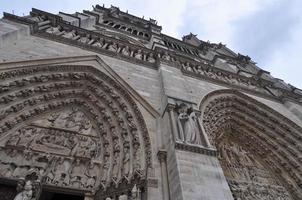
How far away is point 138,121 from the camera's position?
16.5 feet

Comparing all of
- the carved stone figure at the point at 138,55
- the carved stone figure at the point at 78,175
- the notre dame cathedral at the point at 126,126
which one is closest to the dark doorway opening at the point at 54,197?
the notre dame cathedral at the point at 126,126

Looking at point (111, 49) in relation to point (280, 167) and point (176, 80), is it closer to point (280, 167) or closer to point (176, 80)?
point (176, 80)

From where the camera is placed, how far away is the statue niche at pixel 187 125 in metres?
4.39

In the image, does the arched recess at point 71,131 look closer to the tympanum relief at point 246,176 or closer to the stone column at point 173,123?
Answer: the stone column at point 173,123

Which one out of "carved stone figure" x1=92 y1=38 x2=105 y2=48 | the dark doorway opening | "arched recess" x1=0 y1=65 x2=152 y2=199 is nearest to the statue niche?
"arched recess" x1=0 y1=65 x2=152 y2=199

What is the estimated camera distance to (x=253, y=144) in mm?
7305

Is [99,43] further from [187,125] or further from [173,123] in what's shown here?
[187,125]

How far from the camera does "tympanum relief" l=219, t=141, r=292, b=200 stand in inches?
220

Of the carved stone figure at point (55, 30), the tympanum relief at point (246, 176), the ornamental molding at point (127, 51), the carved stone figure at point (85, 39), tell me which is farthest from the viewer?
the carved stone figure at point (85, 39)

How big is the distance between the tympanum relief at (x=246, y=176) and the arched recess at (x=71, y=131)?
8.80 feet

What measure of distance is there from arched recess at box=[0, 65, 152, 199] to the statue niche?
0.68m

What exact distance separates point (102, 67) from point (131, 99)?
1.29 m

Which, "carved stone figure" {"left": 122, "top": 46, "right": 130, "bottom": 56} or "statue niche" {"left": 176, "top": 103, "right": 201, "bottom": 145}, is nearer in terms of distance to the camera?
"statue niche" {"left": 176, "top": 103, "right": 201, "bottom": 145}

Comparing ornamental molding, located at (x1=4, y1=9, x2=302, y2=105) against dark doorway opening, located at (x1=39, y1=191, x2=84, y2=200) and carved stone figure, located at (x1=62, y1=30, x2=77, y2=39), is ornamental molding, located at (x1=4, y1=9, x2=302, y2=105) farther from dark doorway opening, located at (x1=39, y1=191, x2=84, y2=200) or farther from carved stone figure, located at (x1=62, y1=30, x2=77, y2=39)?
dark doorway opening, located at (x1=39, y1=191, x2=84, y2=200)
